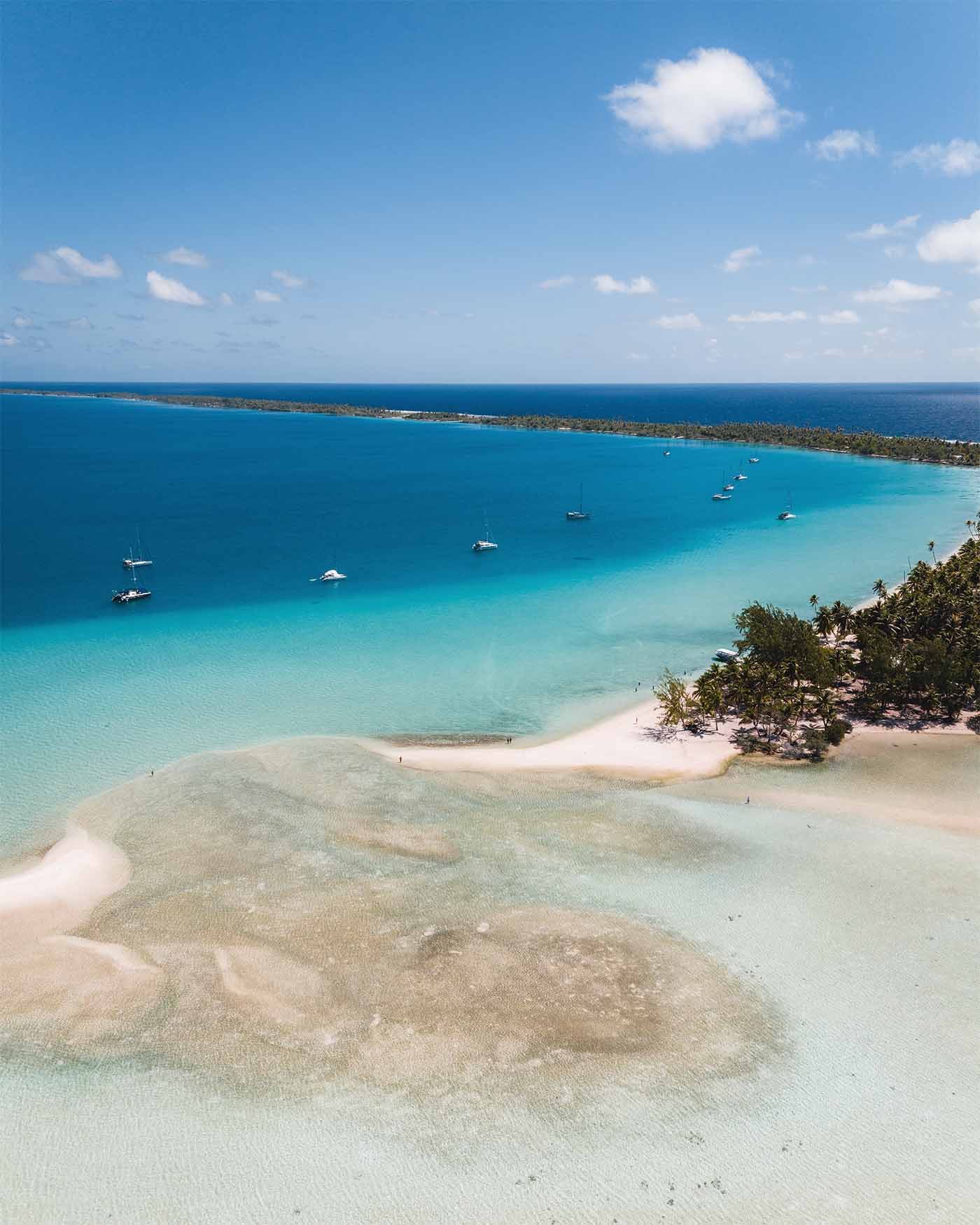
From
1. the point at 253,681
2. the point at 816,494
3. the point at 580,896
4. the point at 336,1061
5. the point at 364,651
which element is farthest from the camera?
the point at 816,494

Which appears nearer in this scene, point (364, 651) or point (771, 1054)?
point (771, 1054)

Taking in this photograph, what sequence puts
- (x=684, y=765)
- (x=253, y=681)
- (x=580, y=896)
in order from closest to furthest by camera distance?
(x=580, y=896)
(x=684, y=765)
(x=253, y=681)

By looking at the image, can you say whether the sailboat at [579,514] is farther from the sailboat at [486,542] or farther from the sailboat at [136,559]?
the sailboat at [136,559]

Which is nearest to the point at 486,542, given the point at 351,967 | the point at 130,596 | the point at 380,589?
the point at 380,589

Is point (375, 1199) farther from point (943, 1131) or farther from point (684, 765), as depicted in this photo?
point (684, 765)

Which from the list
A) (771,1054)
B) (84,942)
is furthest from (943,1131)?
(84,942)

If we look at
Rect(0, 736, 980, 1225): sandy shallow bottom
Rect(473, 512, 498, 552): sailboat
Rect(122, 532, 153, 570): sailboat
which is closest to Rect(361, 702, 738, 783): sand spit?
Rect(0, 736, 980, 1225): sandy shallow bottom

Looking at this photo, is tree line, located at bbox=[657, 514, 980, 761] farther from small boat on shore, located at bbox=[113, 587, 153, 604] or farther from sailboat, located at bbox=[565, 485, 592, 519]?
sailboat, located at bbox=[565, 485, 592, 519]
